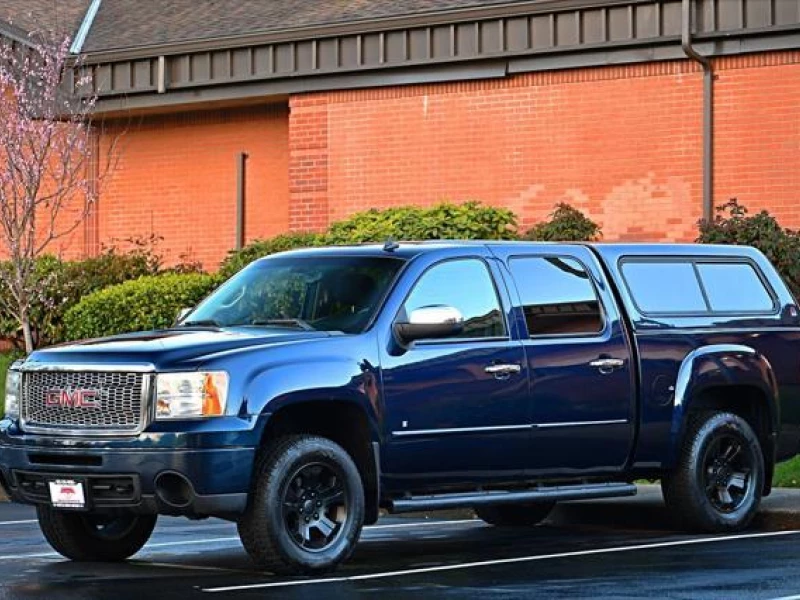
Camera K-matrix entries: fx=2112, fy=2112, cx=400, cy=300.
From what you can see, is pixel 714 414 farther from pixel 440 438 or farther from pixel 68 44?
pixel 68 44

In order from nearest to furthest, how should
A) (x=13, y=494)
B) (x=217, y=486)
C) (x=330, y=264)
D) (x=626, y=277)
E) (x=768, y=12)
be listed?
(x=217, y=486)
(x=13, y=494)
(x=330, y=264)
(x=626, y=277)
(x=768, y=12)

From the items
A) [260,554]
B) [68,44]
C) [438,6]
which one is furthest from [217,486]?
[68,44]

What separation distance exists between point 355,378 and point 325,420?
35 centimetres

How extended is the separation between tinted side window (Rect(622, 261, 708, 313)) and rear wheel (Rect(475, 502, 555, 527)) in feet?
6.35

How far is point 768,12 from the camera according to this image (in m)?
22.4

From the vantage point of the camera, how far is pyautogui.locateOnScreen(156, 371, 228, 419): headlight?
11.5 metres

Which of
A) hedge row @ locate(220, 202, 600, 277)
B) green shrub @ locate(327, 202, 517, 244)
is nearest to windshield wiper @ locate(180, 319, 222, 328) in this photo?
hedge row @ locate(220, 202, 600, 277)

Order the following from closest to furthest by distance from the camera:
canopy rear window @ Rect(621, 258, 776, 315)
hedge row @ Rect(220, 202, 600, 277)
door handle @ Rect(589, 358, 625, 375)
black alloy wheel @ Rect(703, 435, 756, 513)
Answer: door handle @ Rect(589, 358, 625, 375), canopy rear window @ Rect(621, 258, 776, 315), black alloy wheel @ Rect(703, 435, 756, 513), hedge row @ Rect(220, 202, 600, 277)

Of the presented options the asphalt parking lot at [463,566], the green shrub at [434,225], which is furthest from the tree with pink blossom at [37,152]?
the asphalt parking lot at [463,566]

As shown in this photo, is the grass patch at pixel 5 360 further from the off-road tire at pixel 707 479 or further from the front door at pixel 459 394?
the front door at pixel 459 394

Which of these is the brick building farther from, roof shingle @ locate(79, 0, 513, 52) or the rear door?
the rear door

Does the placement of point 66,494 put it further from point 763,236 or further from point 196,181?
point 196,181

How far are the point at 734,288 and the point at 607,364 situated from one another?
5.59ft

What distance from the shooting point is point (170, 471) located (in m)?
11.4
